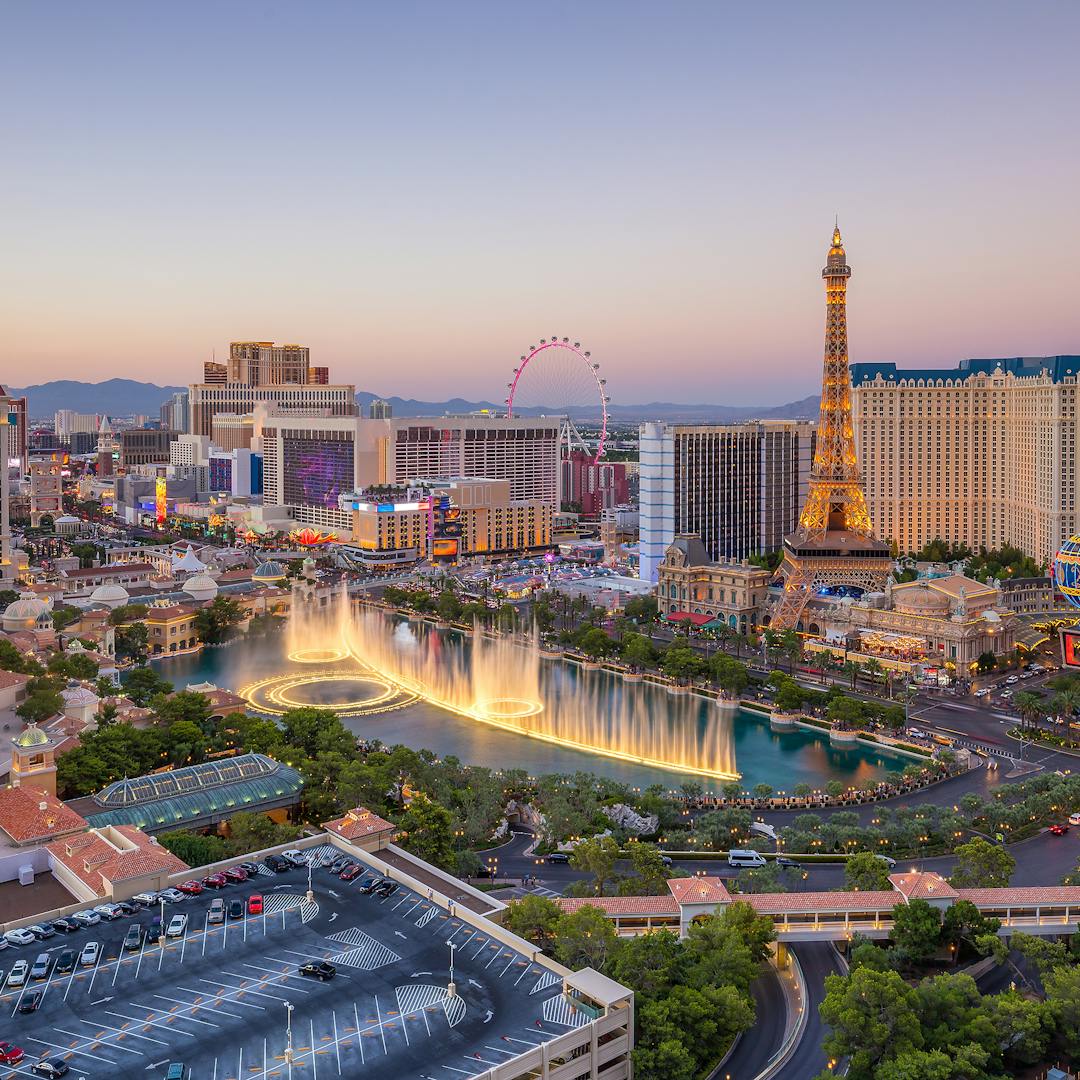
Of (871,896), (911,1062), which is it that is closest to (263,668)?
(871,896)

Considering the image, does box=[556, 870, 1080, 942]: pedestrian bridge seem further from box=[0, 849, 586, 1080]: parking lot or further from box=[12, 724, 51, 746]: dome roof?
box=[12, 724, 51, 746]: dome roof

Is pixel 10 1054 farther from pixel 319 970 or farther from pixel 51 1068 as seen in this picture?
pixel 319 970

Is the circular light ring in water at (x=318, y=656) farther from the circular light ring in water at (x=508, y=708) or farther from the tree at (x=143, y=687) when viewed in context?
the circular light ring in water at (x=508, y=708)

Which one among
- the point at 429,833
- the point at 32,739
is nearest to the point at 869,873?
the point at 429,833

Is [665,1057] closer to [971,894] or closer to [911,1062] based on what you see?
[911,1062]

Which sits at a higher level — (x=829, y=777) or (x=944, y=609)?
(x=944, y=609)

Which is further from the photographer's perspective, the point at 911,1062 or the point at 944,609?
the point at 944,609
